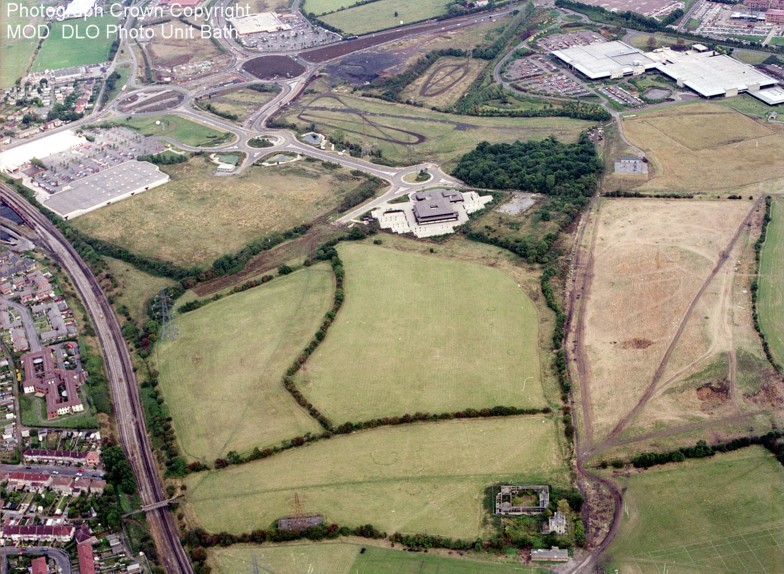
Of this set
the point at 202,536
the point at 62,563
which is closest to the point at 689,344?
the point at 202,536

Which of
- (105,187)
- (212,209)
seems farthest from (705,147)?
(105,187)

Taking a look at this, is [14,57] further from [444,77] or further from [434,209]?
[434,209]

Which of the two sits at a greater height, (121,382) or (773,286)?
(773,286)

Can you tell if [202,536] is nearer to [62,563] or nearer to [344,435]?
[62,563]

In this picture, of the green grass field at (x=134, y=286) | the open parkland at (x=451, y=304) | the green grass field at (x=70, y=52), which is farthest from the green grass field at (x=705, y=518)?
the green grass field at (x=70, y=52)

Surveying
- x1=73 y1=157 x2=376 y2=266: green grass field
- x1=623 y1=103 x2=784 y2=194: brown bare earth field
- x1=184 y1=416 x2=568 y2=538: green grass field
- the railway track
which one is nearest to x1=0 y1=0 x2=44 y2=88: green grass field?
the railway track

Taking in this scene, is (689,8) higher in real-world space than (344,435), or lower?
higher
